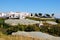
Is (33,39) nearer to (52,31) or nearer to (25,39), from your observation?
(25,39)

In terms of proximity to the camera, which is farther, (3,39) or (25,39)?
(25,39)

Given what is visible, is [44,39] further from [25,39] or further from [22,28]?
[22,28]

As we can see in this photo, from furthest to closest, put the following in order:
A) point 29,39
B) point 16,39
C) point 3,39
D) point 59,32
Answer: point 59,32 < point 29,39 < point 16,39 < point 3,39

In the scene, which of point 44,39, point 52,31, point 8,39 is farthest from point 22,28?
point 8,39

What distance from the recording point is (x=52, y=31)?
26.6 metres

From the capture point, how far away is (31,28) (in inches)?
1030

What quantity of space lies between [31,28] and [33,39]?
426 inches

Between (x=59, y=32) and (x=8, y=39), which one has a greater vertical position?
(x=8, y=39)

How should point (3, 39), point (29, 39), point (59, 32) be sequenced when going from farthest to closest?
point (59, 32), point (29, 39), point (3, 39)

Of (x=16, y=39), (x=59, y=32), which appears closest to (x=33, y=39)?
(x=16, y=39)

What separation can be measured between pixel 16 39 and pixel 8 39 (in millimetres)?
734

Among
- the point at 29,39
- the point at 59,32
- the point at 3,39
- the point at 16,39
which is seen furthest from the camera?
the point at 59,32

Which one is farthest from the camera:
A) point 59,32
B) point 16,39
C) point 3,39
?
point 59,32

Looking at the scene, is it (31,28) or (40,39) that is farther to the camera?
(31,28)
